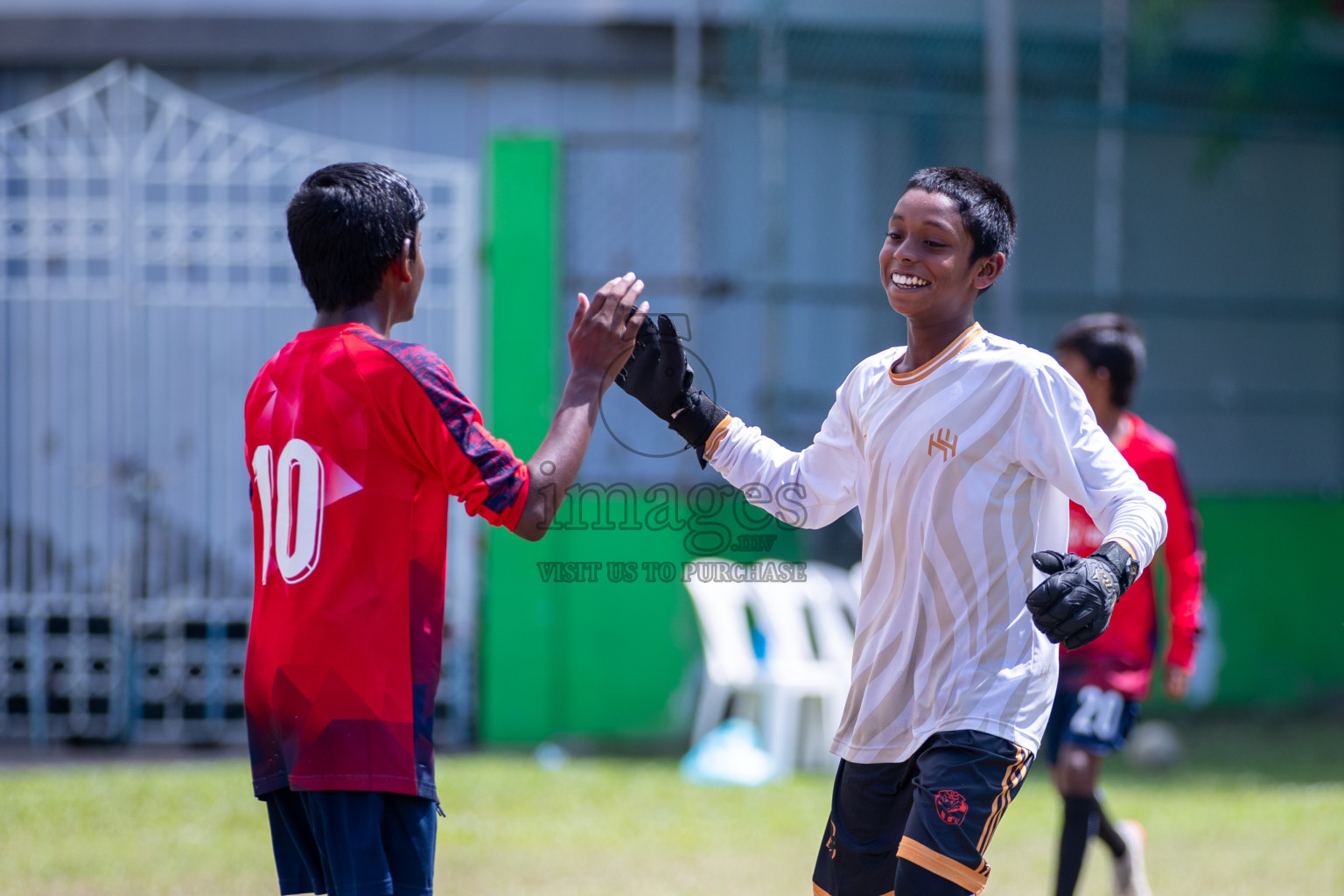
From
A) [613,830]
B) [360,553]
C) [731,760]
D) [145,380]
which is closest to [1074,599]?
[360,553]

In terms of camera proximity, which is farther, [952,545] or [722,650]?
[722,650]

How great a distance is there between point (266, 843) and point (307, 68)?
502cm

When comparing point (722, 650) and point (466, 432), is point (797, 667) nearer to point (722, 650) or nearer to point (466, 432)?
point (722, 650)

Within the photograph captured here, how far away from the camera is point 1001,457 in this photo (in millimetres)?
2666

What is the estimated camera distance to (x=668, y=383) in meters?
3.02

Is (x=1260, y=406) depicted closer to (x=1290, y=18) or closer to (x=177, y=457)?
(x=1290, y=18)

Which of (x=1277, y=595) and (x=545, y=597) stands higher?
(x=545, y=597)

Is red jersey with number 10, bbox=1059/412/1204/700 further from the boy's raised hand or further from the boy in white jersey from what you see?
the boy's raised hand

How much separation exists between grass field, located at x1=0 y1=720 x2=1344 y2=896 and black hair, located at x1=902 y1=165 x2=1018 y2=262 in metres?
2.90

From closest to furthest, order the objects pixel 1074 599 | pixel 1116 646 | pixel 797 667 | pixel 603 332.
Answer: pixel 1074 599
pixel 603 332
pixel 1116 646
pixel 797 667

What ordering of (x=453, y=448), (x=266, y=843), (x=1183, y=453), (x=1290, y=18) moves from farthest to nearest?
(x=1183, y=453) → (x=1290, y=18) → (x=266, y=843) → (x=453, y=448)

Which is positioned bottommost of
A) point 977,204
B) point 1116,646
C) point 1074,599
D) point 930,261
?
point 1116,646

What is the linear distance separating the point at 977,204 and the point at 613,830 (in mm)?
3714

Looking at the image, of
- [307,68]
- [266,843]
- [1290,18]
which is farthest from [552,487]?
[1290,18]
